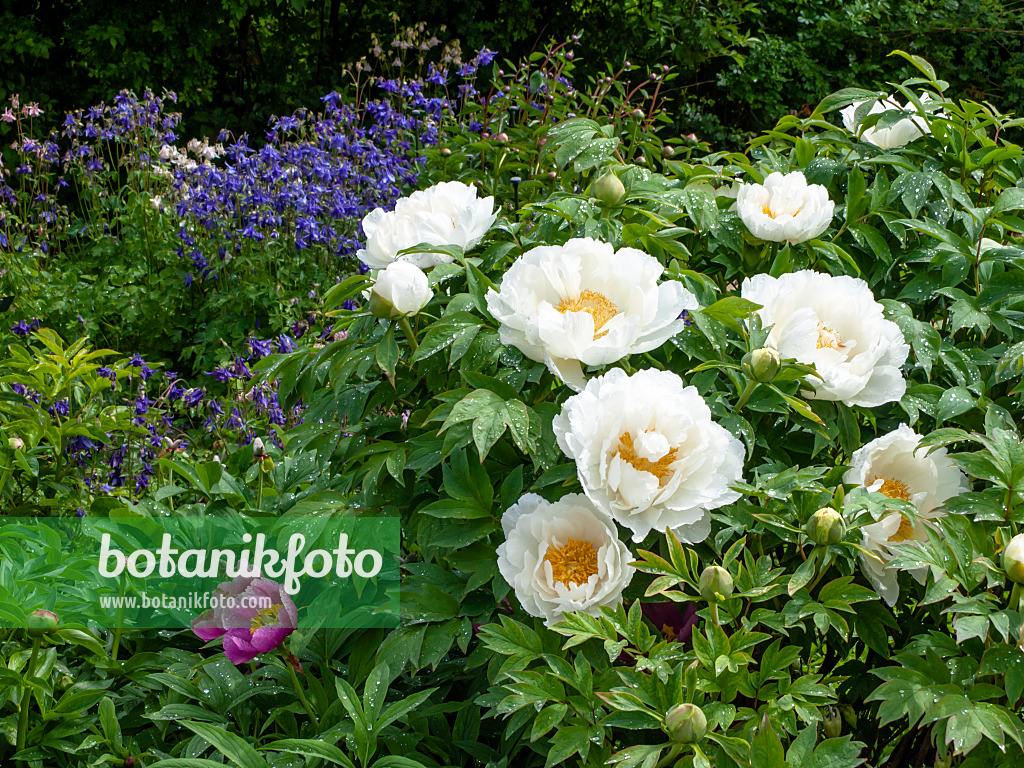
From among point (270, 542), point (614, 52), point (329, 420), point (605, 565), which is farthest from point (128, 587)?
point (614, 52)

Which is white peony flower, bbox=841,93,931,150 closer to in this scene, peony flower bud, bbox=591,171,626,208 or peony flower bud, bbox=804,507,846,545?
peony flower bud, bbox=591,171,626,208

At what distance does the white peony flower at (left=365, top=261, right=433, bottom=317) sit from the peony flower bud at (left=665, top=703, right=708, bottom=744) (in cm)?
67

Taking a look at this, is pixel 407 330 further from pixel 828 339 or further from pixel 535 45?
pixel 535 45

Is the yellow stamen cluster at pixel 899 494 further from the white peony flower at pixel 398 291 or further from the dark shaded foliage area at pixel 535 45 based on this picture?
the dark shaded foliage area at pixel 535 45

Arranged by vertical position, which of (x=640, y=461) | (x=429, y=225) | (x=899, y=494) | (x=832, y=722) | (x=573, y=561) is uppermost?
(x=429, y=225)

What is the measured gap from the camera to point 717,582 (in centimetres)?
110

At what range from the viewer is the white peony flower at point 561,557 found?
1.18m

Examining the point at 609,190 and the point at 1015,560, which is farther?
the point at 609,190

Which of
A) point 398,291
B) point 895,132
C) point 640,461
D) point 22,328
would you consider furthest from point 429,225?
point 22,328

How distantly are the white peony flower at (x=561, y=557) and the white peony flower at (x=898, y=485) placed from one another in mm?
336
